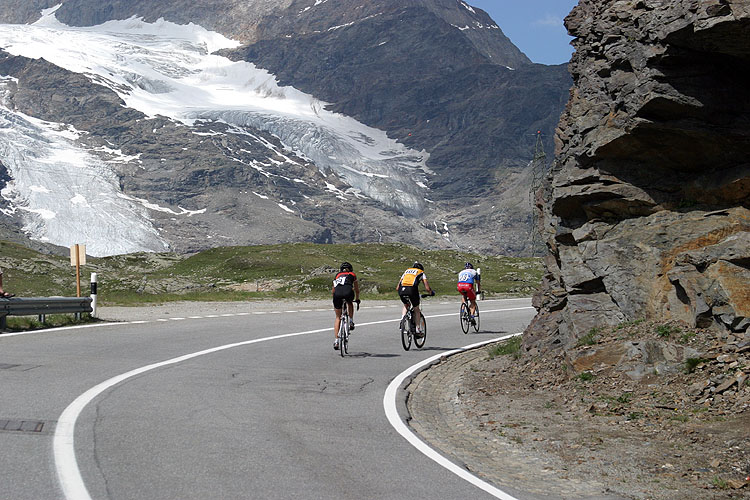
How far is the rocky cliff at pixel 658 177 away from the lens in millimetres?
12125

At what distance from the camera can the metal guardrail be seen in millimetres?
18938

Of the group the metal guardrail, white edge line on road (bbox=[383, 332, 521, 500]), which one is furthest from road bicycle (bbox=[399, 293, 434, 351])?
the metal guardrail

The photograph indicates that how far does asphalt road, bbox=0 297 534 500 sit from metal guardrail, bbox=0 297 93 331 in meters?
1.29

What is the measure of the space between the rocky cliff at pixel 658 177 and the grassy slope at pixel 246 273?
2411 centimetres

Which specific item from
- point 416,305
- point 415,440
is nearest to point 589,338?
point 415,440

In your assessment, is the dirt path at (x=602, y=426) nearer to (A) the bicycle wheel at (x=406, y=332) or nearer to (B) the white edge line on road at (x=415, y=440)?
(B) the white edge line on road at (x=415, y=440)

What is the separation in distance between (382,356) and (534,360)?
383cm

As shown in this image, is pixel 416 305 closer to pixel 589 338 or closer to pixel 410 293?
pixel 410 293

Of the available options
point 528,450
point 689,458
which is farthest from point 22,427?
point 689,458

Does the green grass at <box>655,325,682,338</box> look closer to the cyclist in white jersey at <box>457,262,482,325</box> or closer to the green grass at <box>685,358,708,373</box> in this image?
the green grass at <box>685,358,708,373</box>

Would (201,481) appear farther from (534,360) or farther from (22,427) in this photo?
(534,360)

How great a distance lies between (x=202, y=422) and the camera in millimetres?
9359

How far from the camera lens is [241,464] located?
24.5 ft

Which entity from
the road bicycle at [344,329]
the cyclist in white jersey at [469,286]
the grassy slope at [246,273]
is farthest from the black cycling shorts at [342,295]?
the grassy slope at [246,273]
